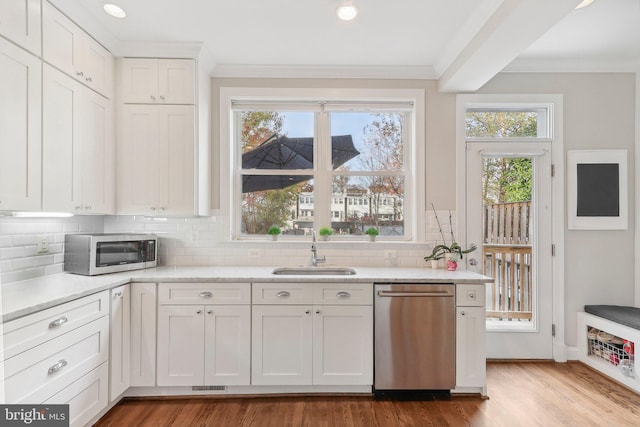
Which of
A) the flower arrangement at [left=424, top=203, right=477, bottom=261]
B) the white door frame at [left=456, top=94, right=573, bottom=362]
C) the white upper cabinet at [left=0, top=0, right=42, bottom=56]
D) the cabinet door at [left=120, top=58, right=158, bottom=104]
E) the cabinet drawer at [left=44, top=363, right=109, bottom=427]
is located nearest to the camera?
the white upper cabinet at [left=0, top=0, right=42, bottom=56]

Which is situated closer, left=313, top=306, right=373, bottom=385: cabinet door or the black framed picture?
left=313, top=306, right=373, bottom=385: cabinet door


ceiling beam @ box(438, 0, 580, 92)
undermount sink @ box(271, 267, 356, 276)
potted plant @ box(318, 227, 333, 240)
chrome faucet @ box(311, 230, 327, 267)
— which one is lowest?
undermount sink @ box(271, 267, 356, 276)

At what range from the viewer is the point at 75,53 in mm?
2277

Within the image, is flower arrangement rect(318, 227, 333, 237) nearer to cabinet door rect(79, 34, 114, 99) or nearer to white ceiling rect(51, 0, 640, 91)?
white ceiling rect(51, 0, 640, 91)

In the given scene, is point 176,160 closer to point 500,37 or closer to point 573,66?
point 500,37

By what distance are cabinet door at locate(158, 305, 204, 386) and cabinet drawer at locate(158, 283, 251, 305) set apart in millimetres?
63

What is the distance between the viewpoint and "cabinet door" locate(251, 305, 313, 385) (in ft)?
8.04

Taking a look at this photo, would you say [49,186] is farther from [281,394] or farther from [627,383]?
[627,383]

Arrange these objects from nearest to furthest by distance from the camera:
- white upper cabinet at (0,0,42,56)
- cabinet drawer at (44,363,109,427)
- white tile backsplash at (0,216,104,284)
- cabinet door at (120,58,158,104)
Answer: white upper cabinet at (0,0,42,56) < cabinet drawer at (44,363,109,427) < white tile backsplash at (0,216,104,284) < cabinet door at (120,58,158,104)

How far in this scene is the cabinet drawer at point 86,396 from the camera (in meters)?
1.85

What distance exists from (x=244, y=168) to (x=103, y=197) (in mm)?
1197

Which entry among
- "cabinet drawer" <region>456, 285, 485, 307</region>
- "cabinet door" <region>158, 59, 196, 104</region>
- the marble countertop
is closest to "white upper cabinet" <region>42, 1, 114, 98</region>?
"cabinet door" <region>158, 59, 196, 104</region>

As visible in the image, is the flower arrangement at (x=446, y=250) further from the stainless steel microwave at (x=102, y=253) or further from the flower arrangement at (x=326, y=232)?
the stainless steel microwave at (x=102, y=253)

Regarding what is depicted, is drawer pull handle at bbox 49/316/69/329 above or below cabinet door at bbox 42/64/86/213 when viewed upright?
below
